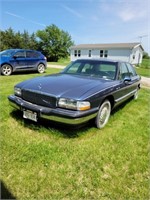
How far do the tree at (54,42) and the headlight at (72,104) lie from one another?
40561 millimetres

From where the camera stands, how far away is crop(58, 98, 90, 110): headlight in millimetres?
2918

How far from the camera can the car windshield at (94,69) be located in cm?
430

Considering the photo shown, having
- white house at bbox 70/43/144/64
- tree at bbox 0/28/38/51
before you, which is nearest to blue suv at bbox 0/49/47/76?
white house at bbox 70/43/144/64

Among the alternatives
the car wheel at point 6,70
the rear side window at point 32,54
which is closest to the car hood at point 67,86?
the car wheel at point 6,70

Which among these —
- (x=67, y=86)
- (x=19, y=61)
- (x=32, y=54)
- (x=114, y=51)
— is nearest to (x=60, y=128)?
(x=67, y=86)

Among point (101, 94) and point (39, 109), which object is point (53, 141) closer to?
point (39, 109)

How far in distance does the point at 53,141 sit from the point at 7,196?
1.24m

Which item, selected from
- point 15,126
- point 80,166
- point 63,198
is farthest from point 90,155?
point 15,126

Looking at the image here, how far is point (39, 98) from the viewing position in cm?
320

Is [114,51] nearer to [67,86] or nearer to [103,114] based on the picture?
[103,114]

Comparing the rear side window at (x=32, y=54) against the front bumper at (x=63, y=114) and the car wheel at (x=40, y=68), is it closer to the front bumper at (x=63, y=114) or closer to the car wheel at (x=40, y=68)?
the car wheel at (x=40, y=68)

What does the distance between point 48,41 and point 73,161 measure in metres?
44.5

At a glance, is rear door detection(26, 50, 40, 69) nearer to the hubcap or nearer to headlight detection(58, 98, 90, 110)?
the hubcap

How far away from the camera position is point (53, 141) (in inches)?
122
